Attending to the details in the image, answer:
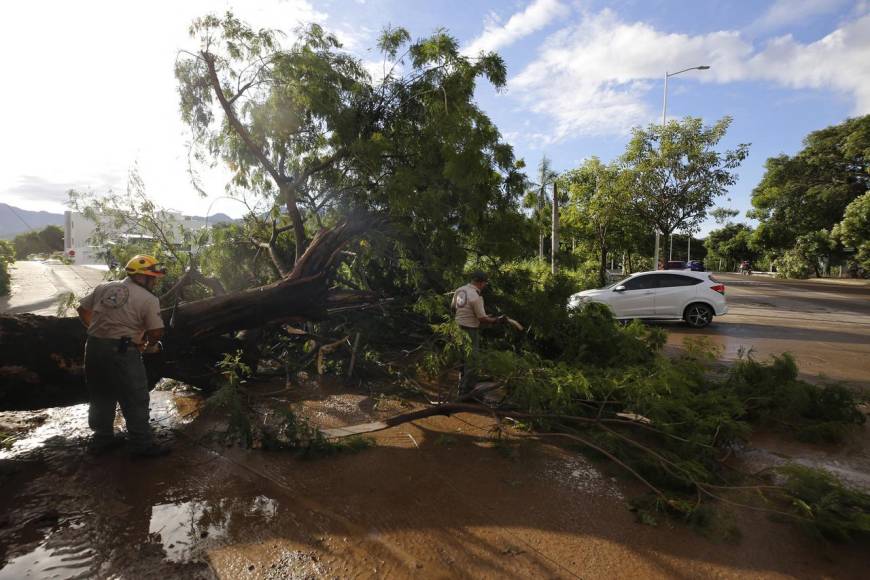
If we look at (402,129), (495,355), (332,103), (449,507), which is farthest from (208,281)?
(449,507)

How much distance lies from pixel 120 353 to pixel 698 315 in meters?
11.4

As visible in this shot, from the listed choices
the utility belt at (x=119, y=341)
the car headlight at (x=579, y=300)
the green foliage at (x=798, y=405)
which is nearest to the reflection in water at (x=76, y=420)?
the utility belt at (x=119, y=341)

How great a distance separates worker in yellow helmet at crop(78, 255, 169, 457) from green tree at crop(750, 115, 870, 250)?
1253 inches

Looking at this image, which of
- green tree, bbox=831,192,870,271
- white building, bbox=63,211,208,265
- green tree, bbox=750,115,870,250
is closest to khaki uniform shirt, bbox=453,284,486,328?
white building, bbox=63,211,208,265

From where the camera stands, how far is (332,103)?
19.8 feet

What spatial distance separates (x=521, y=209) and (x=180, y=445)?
4989 mm

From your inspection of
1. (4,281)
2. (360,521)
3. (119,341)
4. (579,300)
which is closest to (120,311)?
(119,341)

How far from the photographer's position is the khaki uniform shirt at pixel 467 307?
16.9 ft

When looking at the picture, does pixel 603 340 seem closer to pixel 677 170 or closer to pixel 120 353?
pixel 120 353

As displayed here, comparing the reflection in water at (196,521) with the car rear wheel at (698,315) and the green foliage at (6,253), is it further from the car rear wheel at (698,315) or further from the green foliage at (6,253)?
the green foliage at (6,253)

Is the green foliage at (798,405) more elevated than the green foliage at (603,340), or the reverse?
the green foliage at (603,340)

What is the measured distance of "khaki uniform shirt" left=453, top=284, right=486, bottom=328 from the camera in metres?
5.16

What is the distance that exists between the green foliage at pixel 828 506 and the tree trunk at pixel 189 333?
4.66 meters

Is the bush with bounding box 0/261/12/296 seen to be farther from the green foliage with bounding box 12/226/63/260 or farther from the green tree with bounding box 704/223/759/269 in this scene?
the green tree with bounding box 704/223/759/269
